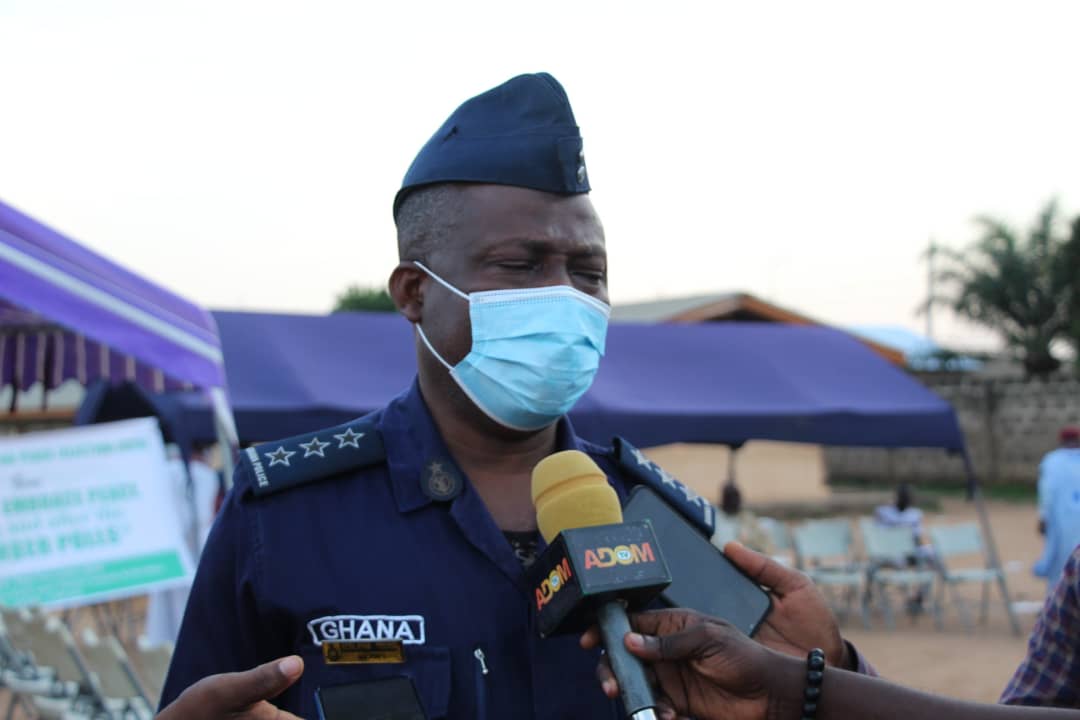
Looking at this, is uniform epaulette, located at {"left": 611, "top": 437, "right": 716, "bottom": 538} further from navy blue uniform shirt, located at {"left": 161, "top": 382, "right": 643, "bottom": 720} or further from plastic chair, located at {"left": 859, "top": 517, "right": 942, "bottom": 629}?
plastic chair, located at {"left": 859, "top": 517, "right": 942, "bottom": 629}

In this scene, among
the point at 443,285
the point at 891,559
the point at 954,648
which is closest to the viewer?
the point at 443,285

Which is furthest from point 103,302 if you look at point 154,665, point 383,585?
point 383,585

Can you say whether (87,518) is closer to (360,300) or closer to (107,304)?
(107,304)

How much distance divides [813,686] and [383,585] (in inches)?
26.4

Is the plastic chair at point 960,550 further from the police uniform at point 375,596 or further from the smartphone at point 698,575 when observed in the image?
the police uniform at point 375,596

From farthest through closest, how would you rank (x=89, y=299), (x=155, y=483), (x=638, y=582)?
(x=155, y=483) < (x=89, y=299) < (x=638, y=582)

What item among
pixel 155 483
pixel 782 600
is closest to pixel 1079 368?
pixel 155 483

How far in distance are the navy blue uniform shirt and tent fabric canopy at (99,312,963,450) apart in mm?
5609

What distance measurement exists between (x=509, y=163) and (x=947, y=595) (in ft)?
40.0

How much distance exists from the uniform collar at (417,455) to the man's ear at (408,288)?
144mm

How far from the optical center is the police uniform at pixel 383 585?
1.61 m

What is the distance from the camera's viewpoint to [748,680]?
1.44 meters

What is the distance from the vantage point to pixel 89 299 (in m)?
4.81

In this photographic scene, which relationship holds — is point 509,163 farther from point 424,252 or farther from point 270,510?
point 270,510
